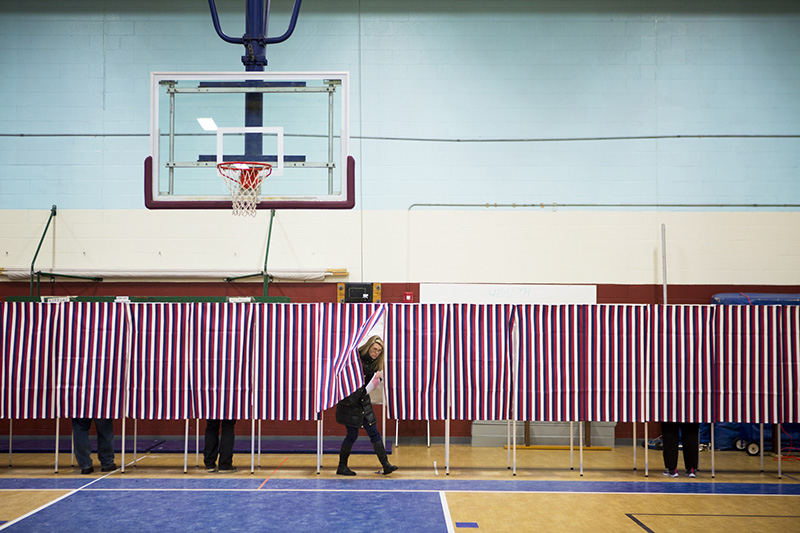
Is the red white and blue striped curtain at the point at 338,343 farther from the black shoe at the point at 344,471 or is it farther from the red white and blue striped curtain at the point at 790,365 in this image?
the red white and blue striped curtain at the point at 790,365

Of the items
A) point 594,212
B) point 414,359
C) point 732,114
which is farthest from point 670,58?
point 414,359

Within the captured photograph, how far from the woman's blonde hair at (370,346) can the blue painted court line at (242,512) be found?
1590 mm

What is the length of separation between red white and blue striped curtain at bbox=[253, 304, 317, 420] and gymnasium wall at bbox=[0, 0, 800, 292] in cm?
245

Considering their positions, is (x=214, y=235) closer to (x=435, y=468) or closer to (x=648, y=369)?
(x=435, y=468)

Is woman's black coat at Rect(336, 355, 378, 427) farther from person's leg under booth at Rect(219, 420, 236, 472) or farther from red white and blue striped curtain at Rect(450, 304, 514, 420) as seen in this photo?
person's leg under booth at Rect(219, 420, 236, 472)

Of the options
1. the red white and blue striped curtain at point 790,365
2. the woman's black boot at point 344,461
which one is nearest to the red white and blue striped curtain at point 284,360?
the woman's black boot at point 344,461

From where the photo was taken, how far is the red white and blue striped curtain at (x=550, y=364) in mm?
8617

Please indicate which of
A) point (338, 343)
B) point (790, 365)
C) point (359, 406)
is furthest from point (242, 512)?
point (790, 365)

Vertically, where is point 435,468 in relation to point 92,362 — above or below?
below

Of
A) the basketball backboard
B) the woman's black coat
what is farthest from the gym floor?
the basketball backboard

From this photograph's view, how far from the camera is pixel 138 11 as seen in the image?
11.3 m

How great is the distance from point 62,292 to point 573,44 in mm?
9060

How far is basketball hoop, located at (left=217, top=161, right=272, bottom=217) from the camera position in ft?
24.2

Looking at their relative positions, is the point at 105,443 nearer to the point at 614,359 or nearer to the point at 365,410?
the point at 365,410
